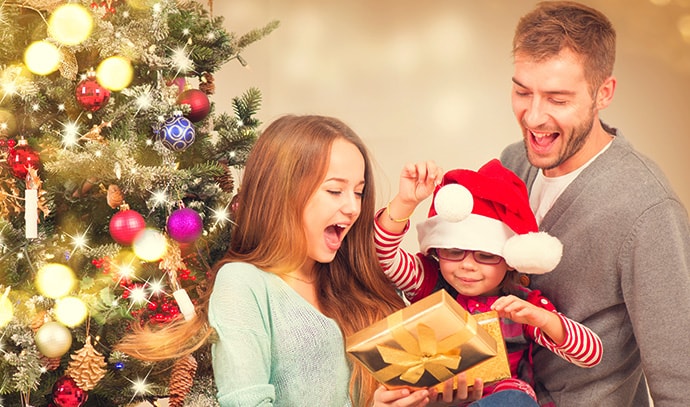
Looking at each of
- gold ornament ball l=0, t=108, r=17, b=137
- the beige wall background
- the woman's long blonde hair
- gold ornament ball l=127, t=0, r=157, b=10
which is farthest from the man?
the beige wall background

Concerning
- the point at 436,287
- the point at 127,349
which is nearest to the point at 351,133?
the point at 436,287

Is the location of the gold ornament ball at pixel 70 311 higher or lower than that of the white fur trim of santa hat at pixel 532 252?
lower

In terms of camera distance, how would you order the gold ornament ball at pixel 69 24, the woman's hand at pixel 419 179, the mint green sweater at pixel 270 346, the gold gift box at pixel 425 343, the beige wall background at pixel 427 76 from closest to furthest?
the gold gift box at pixel 425 343, the mint green sweater at pixel 270 346, the gold ornament ball at pixel 69 24, the woman's hand at pixel 419 179, the beige wall background at pixel 427 76

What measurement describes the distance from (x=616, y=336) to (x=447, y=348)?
→ 70 cm

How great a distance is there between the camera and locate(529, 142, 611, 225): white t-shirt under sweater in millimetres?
2215

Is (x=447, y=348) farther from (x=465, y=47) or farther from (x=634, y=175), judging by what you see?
(x=465, y=47)

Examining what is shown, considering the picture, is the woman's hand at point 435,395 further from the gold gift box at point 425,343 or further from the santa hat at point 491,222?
the santa hat at point 491,222

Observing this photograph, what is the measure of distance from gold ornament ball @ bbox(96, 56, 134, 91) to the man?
3.35 feet

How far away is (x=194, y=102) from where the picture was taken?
6.73ft

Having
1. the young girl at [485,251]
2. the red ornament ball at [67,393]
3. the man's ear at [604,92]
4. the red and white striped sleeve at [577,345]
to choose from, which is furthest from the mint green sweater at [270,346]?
the man's ear at [604,92]

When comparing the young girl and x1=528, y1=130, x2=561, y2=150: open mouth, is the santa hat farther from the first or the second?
x1=528, y1=130, x2=561, y2=150: open mouth

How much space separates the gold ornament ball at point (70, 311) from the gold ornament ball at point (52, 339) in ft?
0.07

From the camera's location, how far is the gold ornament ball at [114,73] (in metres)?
1.95

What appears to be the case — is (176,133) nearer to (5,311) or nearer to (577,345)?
(5,311)
